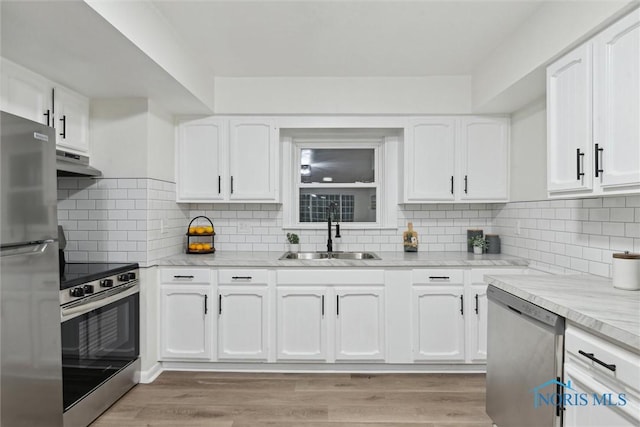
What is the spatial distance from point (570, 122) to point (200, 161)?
2751 mm

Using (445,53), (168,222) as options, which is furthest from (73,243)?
(445,53)

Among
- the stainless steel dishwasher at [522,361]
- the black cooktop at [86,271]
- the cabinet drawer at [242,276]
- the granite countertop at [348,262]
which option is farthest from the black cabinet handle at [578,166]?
the black cooktop at [86,271]

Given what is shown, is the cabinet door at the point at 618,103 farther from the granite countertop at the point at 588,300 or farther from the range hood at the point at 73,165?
the range hood at the point at 73,165

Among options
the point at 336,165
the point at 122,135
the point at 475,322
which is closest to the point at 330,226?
the point at 336,165

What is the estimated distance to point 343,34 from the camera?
2594 millimetres

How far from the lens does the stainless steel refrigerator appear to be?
1.61 m

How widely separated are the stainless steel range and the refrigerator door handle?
331 mm

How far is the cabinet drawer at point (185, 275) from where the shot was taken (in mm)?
3049

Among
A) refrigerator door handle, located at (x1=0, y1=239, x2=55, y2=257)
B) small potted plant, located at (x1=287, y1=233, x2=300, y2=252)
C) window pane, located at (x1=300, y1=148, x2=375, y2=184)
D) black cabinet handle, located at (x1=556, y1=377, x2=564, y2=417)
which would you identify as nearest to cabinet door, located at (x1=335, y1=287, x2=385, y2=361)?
small potted plant, located at (x1=287, y1=233, x2=300, y2=252)

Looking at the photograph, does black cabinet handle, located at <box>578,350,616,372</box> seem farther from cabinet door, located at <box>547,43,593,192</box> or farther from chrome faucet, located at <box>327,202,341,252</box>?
chrome faucet, located at <box>327,202,341,252</box>

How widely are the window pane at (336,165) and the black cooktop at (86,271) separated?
5.94 feet

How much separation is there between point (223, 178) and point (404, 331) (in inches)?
78.5

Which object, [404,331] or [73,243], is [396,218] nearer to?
[404,331]

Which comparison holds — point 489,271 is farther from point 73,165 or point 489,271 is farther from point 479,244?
point 73,165
